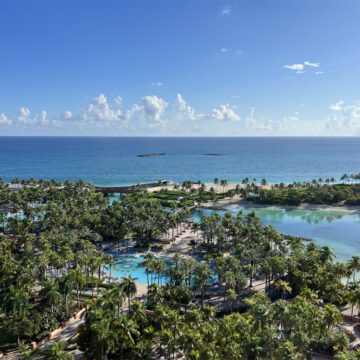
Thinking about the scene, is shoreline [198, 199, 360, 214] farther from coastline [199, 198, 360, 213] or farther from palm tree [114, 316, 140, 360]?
palm tree [114, 316, 140, 360]

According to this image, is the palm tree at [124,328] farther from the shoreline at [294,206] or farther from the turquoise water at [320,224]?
the shoreline at [294,206]

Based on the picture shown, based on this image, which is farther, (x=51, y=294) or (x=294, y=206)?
(x=294, y=206)

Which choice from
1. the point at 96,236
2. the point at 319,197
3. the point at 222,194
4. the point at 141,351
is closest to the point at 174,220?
the point at 96,236

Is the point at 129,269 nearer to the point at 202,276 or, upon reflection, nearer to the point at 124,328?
the point at 202,276

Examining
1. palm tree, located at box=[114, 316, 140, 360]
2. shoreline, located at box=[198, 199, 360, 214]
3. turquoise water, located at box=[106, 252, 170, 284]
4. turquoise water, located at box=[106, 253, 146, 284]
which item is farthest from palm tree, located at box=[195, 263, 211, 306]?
shoreline, located at box=[198, 199, 360, 214]

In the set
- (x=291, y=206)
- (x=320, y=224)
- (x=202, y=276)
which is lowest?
(x=320, y=224)

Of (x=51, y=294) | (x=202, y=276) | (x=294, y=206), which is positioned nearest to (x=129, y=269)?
(x=202, y=276)

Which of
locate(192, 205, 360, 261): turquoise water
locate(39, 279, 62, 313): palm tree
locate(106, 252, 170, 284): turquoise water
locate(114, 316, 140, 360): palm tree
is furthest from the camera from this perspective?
locate(192, 205, 360, 261): turquoise water

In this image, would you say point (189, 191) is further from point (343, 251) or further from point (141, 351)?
point (141, 351)

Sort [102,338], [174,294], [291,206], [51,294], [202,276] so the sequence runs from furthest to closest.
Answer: [291,206] < [202,276] < [174,294] < [51,294] < [102,338]

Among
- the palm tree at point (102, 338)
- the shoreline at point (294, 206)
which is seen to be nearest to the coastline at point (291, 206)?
the shoreline at point (294, 206)
